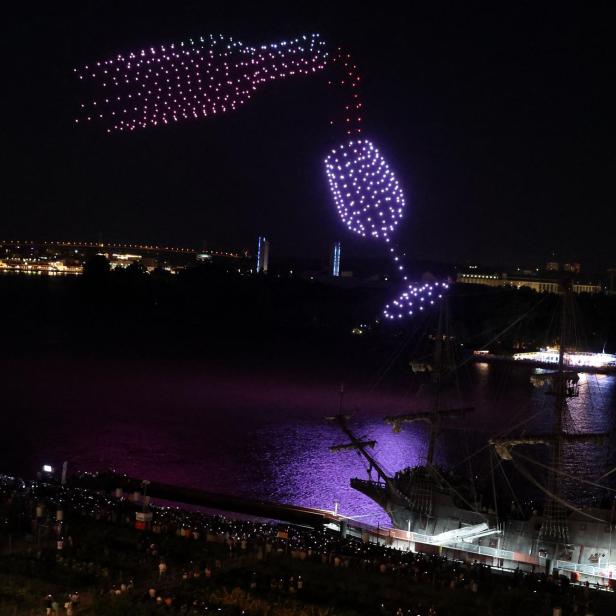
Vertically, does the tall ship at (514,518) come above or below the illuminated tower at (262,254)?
below

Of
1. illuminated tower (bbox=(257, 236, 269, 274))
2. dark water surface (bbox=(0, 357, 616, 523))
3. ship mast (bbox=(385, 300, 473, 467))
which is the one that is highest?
illuminated tower (bbox=(257, 236, 269, 274))

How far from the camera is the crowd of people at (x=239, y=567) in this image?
934cm

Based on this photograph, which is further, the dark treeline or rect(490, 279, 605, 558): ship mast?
the dark treeline

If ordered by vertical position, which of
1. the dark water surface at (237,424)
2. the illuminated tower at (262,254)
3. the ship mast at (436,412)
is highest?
the illuminated tower at (262,254)

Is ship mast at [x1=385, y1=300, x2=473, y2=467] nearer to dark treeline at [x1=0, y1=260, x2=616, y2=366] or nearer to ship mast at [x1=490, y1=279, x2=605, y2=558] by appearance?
ship mast at [x1=490, y1=279, x2=605, y2=558]

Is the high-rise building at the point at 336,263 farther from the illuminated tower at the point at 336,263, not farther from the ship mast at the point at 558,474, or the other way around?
the ship mast at the point at 558,474

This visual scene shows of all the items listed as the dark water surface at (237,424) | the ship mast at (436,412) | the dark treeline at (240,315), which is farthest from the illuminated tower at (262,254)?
the ship mast at (436,412)

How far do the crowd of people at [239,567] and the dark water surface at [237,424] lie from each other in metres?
5.09

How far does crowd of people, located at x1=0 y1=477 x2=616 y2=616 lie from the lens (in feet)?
30.6

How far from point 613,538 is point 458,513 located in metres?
2.43

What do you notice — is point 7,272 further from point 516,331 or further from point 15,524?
point 15,524

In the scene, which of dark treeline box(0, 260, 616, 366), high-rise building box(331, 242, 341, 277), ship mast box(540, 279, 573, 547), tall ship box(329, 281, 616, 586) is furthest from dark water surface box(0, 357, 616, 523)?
high-rise building box(331, 242, 341, 277)

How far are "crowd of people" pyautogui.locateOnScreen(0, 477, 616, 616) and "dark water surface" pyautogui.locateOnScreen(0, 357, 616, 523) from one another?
5.09 metres

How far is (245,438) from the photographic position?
2233 centimetres
